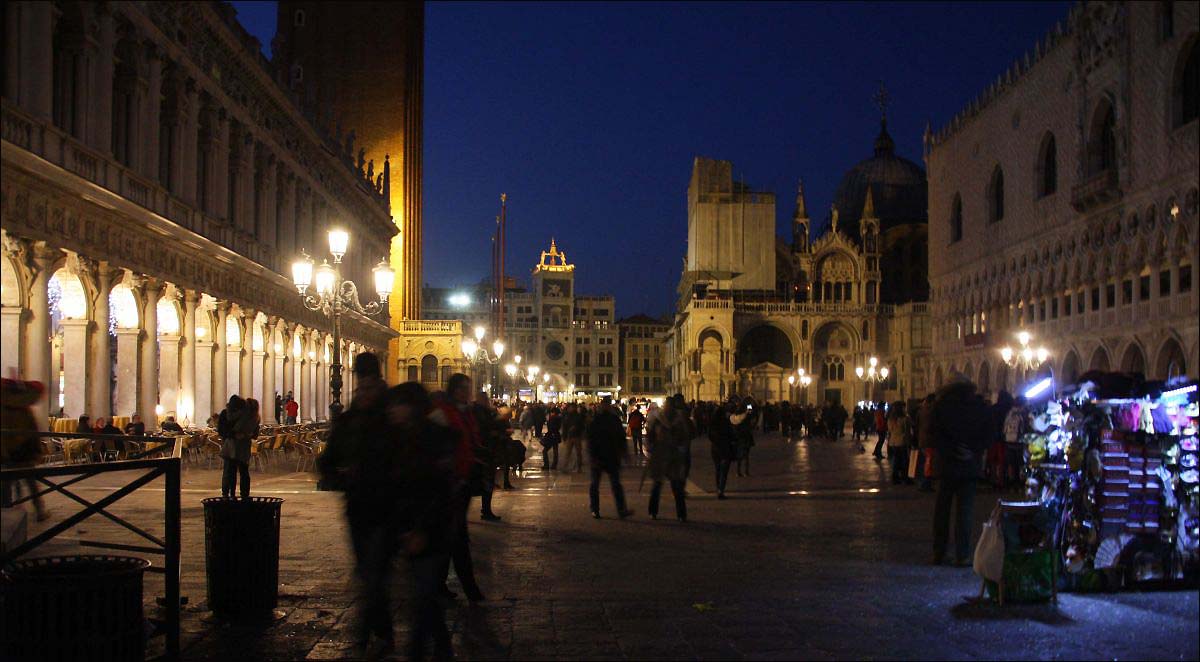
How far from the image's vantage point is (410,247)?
63.6m

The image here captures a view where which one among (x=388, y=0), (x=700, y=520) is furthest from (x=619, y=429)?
(x=388, y=0)

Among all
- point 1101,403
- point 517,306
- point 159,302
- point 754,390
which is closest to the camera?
point 1101,403

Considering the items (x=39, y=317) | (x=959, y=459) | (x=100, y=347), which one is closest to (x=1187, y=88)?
(x=959, y=459)

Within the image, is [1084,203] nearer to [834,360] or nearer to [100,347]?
[100,347]

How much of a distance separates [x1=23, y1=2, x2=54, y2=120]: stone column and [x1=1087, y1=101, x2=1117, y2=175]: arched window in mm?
32886

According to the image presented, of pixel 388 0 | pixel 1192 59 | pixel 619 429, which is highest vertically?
pixel 388 0

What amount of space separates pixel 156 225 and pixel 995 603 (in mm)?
19405

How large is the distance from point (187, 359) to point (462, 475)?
885 inches

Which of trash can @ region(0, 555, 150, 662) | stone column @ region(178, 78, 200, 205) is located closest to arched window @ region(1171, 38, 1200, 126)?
stone column @ region(178, 78, 200, 205)

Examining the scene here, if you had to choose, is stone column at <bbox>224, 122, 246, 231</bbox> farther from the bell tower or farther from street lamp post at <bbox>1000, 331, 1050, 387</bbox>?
the bell tower

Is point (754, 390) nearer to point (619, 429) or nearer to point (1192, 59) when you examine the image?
point (1192, 59)

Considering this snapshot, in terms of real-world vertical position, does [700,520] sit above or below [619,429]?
below

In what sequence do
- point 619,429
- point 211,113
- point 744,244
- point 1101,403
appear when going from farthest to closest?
point 744,244 < point 211,113 < point 619,429 < point 1101,403

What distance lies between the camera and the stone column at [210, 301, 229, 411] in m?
29.1
